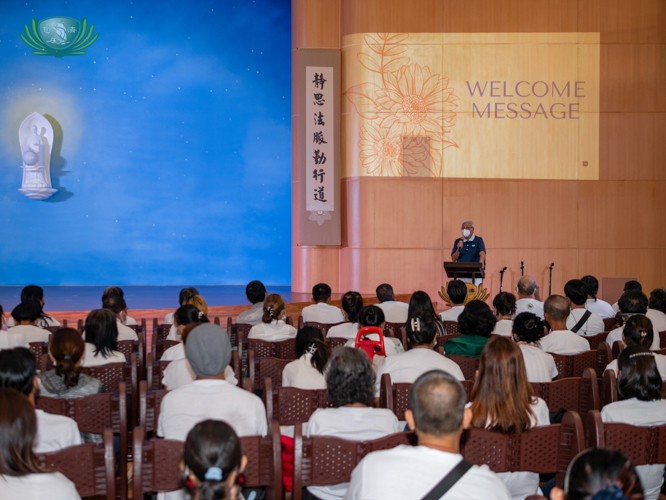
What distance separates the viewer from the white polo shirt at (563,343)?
3980 mm

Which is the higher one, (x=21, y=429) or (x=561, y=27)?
→ (x=561, y=27)

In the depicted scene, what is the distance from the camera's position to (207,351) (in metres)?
2.58

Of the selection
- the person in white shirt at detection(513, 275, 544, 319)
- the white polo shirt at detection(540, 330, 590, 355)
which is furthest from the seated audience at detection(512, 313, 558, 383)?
the person in white shirt at detection(513, 275, 544, 319)

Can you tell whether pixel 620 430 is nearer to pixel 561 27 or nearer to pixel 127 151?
pixel 561 27

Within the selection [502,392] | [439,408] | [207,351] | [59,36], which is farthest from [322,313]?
[59,36]

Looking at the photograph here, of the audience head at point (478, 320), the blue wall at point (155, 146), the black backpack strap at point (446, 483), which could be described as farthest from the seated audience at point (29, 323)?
the blue wall at point (155, 146)

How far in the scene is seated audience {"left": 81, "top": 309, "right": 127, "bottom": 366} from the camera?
358 cm

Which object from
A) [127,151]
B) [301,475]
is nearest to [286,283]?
[127,151]

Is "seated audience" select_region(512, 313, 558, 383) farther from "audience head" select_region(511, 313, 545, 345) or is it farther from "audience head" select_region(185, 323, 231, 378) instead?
"audience head" select_region(185, 323, 231, 378)

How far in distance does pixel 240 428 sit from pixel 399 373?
3.22 ft

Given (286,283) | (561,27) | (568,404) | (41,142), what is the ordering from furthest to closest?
(286,283) → (41,142) → (561,27) → (568,404)

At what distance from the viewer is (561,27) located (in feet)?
32.1

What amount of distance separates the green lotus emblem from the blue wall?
0.11 metres

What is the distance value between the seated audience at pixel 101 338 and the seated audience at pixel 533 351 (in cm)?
219
